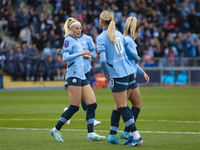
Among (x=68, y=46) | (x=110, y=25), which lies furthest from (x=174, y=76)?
(x=110, y=25)

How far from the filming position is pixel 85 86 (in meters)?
8.90

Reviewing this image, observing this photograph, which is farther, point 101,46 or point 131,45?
point 131,45

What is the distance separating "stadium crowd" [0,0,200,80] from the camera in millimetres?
28766

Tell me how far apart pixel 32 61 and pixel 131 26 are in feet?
68.4

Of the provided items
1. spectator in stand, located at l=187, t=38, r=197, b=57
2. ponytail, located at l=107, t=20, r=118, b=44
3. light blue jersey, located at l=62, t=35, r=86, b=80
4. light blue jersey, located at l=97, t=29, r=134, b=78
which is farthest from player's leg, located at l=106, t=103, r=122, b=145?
spectator in stand, located at l=187, t=38, r=197, b=57

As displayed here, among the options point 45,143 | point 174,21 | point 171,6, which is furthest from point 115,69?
point 171,6

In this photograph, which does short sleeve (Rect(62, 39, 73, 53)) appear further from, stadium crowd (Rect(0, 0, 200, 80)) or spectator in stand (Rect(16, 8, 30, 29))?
spectator in stand (Rect(16, 8, 30, 29))

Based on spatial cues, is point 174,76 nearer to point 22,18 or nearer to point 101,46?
point 22,18

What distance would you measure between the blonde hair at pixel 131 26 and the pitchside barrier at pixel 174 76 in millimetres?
21175

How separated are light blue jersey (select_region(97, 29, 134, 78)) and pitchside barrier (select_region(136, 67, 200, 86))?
21.6 meters

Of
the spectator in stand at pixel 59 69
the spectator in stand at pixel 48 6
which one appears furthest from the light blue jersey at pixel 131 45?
the spectator in stand at pixel 48 6

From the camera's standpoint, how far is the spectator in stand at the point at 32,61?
28484mm

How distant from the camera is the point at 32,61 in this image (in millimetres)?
28672

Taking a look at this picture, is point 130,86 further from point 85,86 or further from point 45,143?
point 45,143
